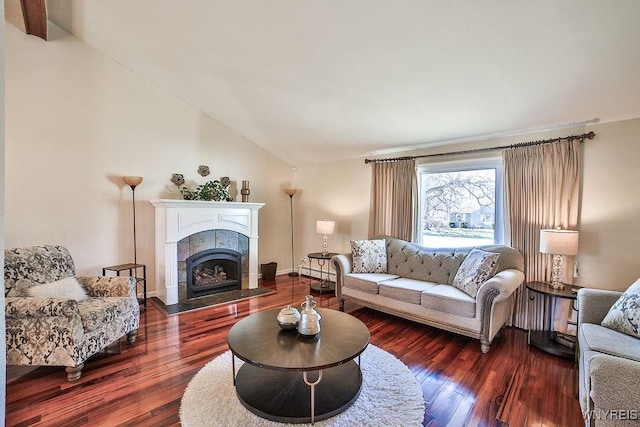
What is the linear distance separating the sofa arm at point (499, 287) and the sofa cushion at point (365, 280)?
3.76 feet

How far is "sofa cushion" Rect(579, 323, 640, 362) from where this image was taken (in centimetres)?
176

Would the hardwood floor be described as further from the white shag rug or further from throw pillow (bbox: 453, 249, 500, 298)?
throw pillow (bbox: 453, 249, 500, 298)

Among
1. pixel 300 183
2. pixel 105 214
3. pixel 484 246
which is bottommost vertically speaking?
pixel 484 246

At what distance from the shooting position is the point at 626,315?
205 centimetres

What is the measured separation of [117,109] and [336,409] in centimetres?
451

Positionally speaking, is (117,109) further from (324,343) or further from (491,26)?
(491,26)

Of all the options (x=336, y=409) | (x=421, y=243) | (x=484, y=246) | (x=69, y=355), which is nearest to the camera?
(x=336, y=409)

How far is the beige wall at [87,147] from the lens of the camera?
3.37m

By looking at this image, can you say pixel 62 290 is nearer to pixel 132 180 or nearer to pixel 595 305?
pixel 132 180

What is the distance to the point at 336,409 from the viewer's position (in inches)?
74.2

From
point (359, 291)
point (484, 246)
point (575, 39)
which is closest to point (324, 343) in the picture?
point (359, 291)

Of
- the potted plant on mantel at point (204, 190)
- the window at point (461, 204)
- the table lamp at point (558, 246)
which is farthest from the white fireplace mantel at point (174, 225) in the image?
the table lamp at point (558, 246)

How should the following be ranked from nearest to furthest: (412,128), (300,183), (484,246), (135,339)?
(135,339) < (484,246) < (412,128) < (300,183)

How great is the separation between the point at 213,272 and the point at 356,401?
133 inches
